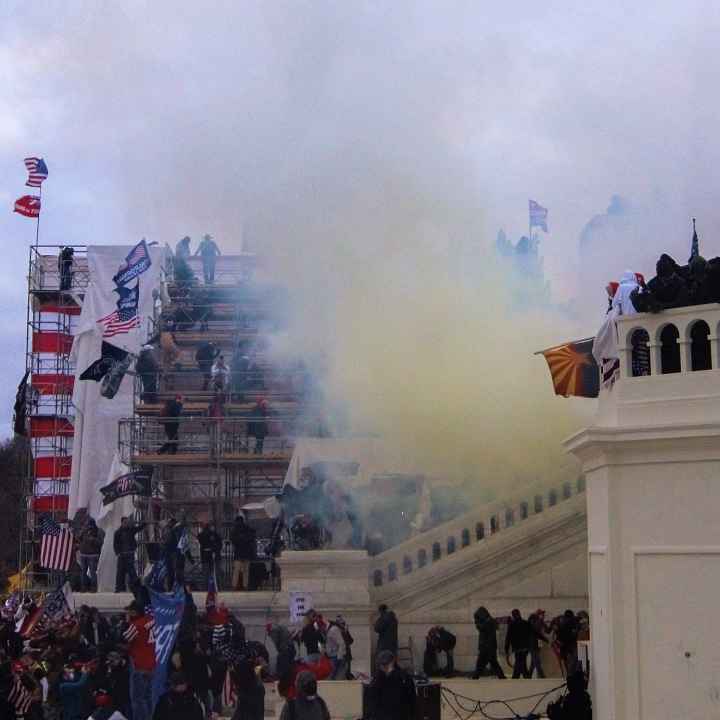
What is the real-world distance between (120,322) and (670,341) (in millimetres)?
24717

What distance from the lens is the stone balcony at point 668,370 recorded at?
44.5 feet

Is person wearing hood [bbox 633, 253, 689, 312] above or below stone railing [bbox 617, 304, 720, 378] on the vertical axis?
above

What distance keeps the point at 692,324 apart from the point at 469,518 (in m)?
9.25

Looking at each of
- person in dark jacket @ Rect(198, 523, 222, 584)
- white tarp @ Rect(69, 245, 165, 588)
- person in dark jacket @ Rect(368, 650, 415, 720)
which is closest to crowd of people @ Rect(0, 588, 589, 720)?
person in dark jacket @ Rect(368, 650, 415, 720)

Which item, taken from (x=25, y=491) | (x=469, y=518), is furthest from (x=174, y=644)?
(x=25, y=491)

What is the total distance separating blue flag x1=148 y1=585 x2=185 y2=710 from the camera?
57.1 ft

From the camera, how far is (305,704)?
1278cm

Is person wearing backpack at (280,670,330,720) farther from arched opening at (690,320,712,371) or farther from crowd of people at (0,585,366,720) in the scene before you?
arched opening at (690,320,712,371)

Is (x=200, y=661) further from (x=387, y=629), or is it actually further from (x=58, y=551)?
(x=58, y=551)

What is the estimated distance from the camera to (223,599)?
23062 millimetres

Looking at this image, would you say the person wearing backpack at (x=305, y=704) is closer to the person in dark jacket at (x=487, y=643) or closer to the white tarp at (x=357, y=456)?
the person in dark jacket at (x=487, y=643)

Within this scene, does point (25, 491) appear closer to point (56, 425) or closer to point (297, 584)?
point (56, 425)

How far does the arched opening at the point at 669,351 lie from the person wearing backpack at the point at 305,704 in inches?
191

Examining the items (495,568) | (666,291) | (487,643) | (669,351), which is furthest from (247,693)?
(495,568)
